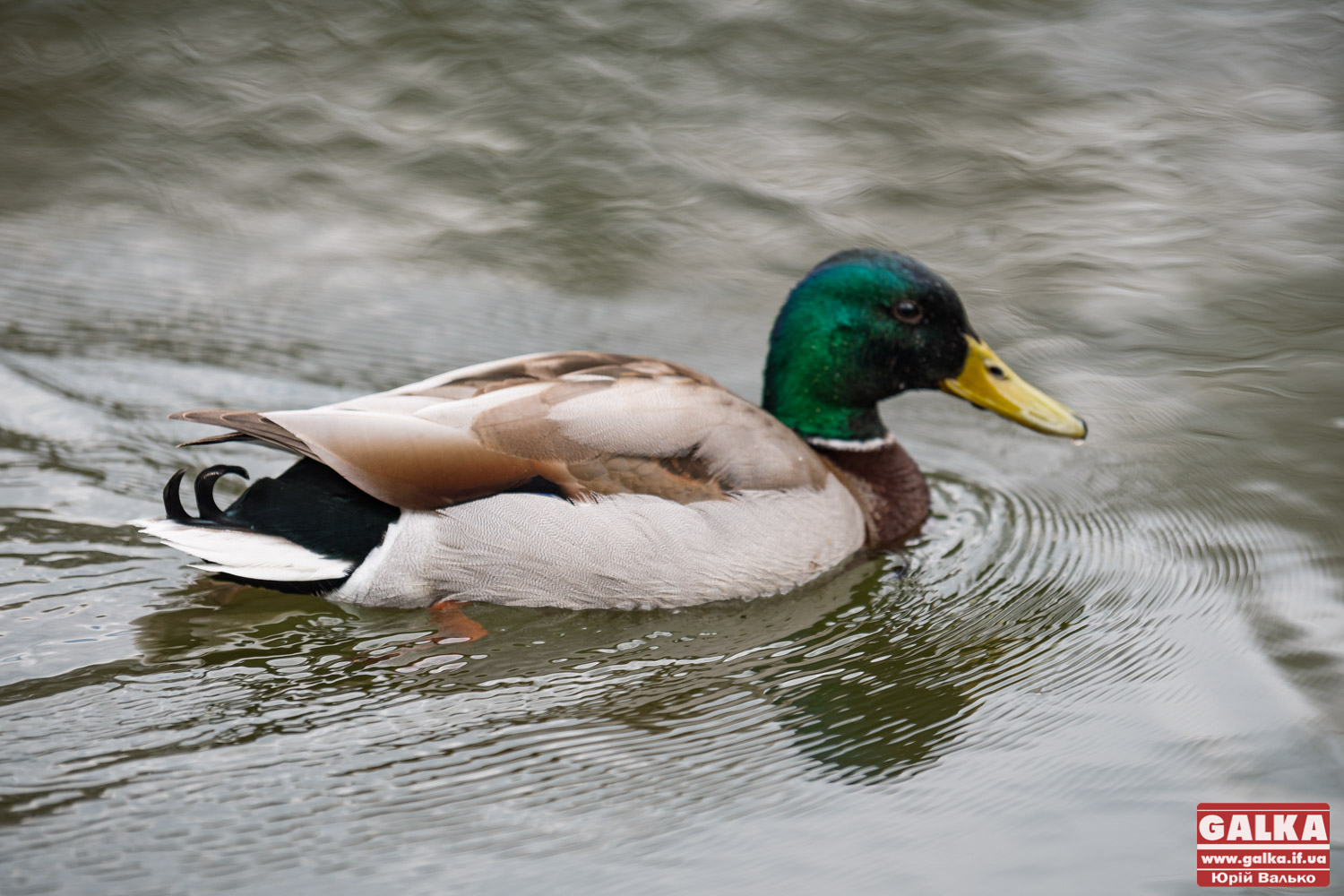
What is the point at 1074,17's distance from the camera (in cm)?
941

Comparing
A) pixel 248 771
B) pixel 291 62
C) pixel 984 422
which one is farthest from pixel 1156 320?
pixel 291 62

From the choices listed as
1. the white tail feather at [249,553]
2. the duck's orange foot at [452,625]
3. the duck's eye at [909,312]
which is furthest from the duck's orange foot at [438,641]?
the duck's eye at [909,312]

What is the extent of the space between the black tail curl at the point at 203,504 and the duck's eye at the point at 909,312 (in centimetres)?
226

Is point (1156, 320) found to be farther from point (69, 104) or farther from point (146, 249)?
point (69, 104)

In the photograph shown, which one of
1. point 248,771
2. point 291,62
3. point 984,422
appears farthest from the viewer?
point 291,62

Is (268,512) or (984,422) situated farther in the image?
(984,422)

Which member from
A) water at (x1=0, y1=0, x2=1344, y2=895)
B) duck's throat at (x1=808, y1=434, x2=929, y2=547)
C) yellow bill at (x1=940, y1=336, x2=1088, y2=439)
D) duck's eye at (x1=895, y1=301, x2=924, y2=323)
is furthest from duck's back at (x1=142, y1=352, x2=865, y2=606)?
yellow bill at (x1=940, y1=336, x2=1088, y2=439)

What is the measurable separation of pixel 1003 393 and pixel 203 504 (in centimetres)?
271

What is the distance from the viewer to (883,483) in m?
5.11

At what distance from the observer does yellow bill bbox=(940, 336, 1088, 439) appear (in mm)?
5035

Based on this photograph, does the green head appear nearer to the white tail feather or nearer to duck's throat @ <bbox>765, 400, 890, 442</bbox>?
duck's throat @ <bbox>765, 400, 890, 442</bbox>

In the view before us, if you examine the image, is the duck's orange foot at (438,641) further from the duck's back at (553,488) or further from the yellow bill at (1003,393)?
the yellow bill at (1003,393)

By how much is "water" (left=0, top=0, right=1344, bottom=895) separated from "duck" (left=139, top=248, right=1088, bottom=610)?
0.14 metres

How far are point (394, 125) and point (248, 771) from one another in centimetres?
585
